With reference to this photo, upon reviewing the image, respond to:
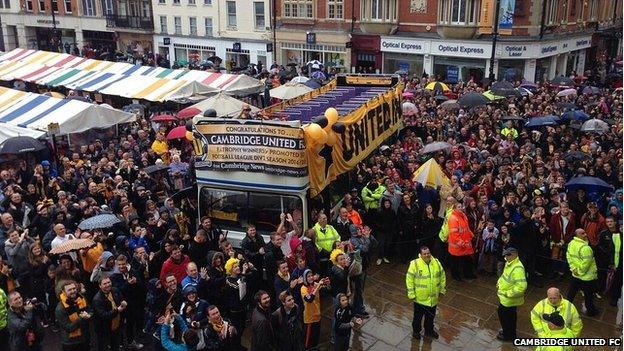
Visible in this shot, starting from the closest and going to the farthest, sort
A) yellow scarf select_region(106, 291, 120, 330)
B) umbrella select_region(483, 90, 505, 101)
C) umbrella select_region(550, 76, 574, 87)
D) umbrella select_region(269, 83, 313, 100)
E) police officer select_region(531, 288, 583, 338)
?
police officer select_region(531, 288, 583, 338)
yellow scarf select_region(106, 291, 120, 330)
umbrella select_region(483, 90, 505, 101)
umbrella select_region(269, 83, 313, 100)
umbrella select_region(550, 76, 574, 87)

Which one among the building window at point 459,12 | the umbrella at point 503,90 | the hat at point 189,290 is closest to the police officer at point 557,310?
the hat at point 189,290

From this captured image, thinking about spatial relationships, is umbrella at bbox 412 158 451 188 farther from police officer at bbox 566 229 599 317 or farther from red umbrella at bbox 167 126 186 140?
red umbrella at bbox 167 126 186 140

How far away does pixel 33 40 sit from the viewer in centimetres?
5409

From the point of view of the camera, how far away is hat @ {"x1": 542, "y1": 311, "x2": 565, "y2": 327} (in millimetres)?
6668

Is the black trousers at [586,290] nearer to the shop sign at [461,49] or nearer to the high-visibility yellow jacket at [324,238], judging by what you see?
the high-visibility yellow jacket at [324,238]

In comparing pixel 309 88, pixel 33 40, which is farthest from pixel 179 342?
pixel 33 40

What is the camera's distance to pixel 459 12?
3152cm

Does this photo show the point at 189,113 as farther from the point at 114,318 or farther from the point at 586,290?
the point at 586,290

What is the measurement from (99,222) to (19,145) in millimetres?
6391

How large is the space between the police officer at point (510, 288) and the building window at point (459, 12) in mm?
25050

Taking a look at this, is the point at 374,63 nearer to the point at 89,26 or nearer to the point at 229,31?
the point at 229,31

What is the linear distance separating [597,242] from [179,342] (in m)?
6.93

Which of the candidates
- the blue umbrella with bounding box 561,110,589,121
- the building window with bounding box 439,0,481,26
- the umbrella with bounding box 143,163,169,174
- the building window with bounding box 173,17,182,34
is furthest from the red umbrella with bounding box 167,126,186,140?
the building window with bounding box 173,17,182,34

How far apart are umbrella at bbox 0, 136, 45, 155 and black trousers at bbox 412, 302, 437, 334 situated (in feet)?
34.5
